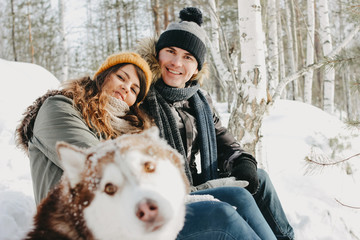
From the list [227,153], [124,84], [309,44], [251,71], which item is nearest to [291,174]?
[251,71]

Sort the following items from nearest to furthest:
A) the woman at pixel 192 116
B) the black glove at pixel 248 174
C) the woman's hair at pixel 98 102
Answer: the woman's hair at pixel 98 102 → the black glove at pixel 248 174 → the woman at pixel 192 116

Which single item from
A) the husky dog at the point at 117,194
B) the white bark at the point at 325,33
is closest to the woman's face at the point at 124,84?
the husky dog at the point at 117,194

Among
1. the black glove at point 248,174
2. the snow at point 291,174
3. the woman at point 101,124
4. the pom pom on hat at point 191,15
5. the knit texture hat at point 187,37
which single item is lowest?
the snow at point 291,174

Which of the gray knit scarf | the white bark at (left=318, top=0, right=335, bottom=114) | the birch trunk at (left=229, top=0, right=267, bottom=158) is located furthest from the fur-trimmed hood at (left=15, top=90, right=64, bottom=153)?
the white bark at (left=318, top=0, right=335, bottom=114)

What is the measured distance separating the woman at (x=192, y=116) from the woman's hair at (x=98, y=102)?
25cm

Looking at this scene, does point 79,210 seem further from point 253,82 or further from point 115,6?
point 115,6

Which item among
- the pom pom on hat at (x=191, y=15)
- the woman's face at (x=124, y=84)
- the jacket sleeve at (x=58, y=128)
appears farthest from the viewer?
the pom pom on hat at (x=191, y=15)

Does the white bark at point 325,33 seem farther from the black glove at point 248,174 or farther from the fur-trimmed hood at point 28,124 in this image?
the fur-trimmed hood at point 28,124

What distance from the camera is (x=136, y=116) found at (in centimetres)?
194

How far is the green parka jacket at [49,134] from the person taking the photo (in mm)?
1324

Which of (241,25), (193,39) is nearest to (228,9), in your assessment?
(241,25)

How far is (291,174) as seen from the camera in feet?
13.3

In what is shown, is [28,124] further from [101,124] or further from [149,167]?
[149,167]

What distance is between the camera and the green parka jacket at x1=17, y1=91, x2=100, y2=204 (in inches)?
52.1
